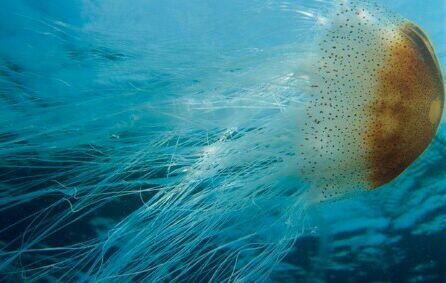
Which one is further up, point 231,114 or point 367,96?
point 367,96

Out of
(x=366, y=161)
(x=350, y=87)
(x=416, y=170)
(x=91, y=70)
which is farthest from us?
(x=416, y=170)

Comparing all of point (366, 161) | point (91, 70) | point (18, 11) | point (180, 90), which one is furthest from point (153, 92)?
point (18, 11)

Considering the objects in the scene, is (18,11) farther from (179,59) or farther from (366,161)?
(366,161)

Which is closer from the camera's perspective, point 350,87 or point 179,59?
point 350,87

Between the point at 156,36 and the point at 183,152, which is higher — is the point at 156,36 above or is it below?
above

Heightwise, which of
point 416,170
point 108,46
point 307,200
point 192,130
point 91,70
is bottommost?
point 416,170

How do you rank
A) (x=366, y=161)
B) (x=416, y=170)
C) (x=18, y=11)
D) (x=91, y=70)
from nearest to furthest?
(x=366, y=161), (x=91, y=70), (x=18, y=11), (x=416, y=170)

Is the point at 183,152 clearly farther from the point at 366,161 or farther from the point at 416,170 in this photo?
the point at 416,170

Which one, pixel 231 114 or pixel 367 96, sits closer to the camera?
pixel 367 96
